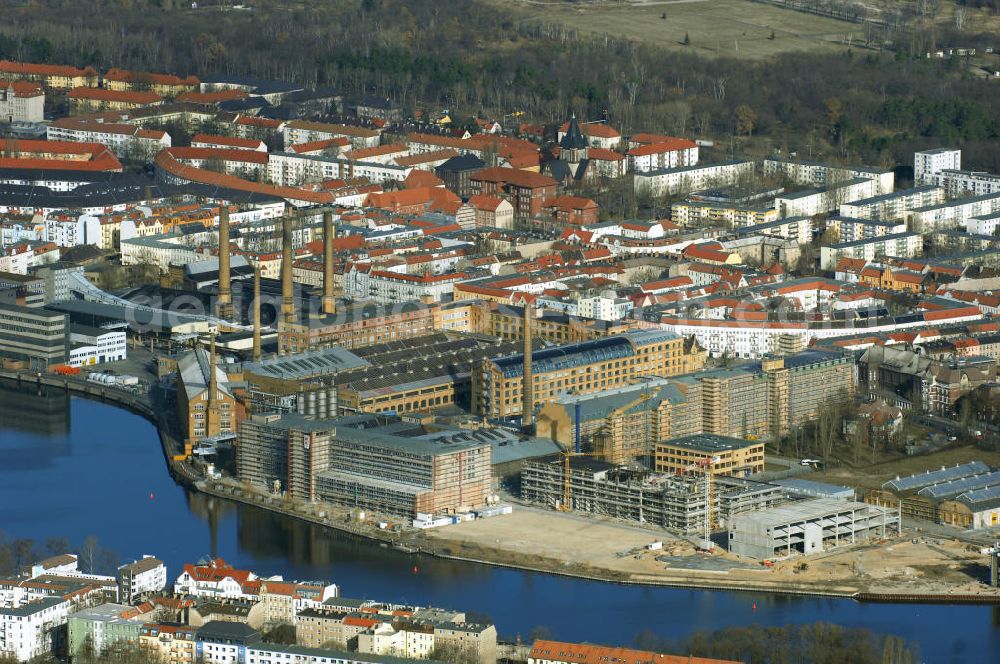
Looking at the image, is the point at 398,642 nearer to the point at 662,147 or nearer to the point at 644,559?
the point at 644,559

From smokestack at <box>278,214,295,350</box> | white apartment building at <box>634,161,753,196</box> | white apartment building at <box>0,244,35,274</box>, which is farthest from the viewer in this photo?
white apartment building at <box>634,161,753,196</box>

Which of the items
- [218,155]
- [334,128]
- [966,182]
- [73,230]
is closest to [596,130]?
[334,128]

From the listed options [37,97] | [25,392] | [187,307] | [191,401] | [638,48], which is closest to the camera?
[191,401]

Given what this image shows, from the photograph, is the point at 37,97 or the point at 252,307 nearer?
the point at 252,307

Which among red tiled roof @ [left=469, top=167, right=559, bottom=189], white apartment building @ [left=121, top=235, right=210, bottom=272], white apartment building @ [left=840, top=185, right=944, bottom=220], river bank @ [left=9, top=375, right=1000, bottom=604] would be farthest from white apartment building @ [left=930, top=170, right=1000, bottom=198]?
river bank @ [left=9, top=375, right=1000, bottom=604]

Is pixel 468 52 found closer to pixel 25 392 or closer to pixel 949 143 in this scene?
pixel 949 143

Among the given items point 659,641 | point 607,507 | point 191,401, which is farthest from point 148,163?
point 659,641

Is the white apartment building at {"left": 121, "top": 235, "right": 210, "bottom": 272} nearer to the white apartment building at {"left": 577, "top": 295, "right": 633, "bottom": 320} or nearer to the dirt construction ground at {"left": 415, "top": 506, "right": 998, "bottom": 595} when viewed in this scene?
the white apartment building at {"left": 577, "top": 295, "right": 633, "bottom": 320}

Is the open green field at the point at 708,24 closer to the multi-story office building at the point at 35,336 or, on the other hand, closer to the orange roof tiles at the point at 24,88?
the orange roof tiles at the point at 24,88
